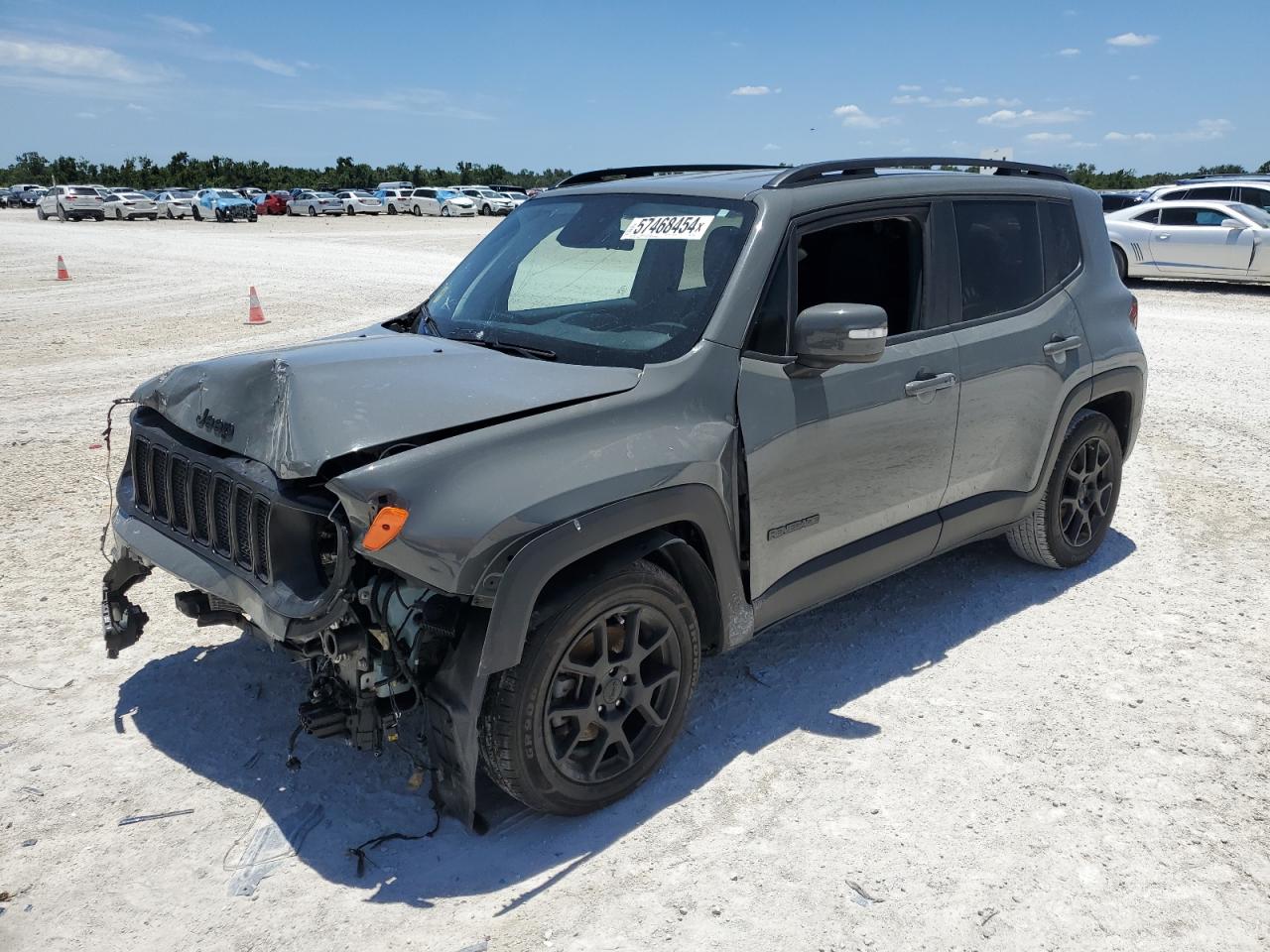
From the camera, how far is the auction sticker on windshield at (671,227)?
144 inches

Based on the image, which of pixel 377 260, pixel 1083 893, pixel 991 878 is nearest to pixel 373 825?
pixel 991 878

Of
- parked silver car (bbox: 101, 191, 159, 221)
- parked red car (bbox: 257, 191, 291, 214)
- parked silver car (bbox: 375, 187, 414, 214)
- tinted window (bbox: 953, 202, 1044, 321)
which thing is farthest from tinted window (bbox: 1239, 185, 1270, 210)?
parked red car (bbox: 257, 191, 291, 214)

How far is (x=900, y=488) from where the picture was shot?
3.98m

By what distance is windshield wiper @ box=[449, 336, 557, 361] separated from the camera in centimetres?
353

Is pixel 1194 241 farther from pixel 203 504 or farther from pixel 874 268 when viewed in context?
pixel 203 504

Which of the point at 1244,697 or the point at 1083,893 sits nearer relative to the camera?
the point at 1083,893

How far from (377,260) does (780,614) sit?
68.7 ft

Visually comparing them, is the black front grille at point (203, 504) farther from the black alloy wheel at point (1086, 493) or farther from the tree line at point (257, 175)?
the tree line at point (257, 175)

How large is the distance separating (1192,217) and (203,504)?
60.2 ft

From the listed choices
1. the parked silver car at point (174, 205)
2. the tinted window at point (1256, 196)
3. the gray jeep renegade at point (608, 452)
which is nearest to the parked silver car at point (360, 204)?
the parked silver car at point (174, 205)

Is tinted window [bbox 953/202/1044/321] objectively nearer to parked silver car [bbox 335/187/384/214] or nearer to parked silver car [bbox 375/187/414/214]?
parked silver car [bbox 375/187/414/214]

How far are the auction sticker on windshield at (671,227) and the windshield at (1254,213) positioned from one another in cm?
1669

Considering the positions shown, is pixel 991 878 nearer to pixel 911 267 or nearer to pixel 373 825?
pixel 373 825

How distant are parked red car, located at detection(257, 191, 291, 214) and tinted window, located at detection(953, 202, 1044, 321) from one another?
2198 inches
